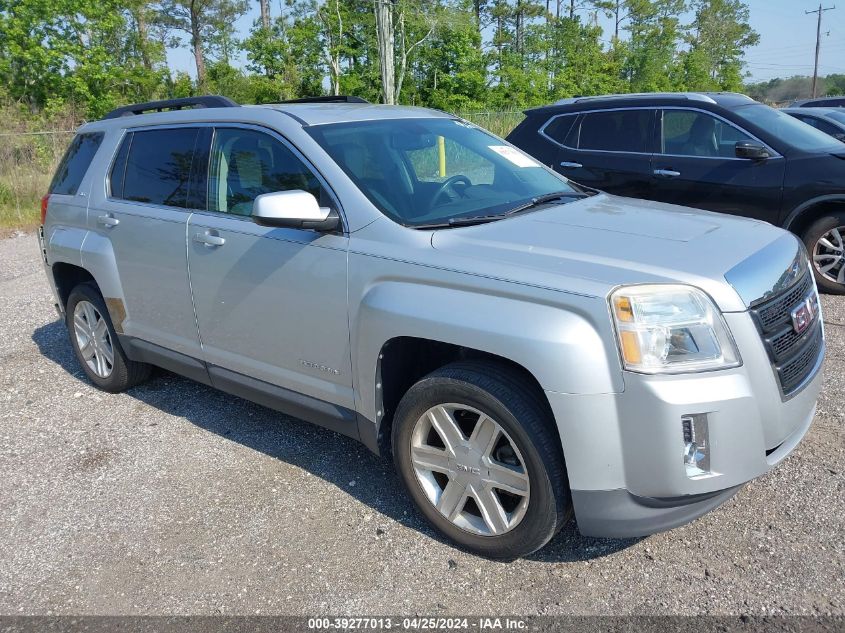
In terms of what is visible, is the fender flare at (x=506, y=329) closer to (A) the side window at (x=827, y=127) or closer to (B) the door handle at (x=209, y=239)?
(B) the door handle at (x=209, y=239)

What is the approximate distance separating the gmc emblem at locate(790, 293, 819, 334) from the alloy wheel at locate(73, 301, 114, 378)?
4.16 meters

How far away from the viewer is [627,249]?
2.72 metres

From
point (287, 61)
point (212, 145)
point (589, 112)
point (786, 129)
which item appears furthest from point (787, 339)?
point (287, 61)

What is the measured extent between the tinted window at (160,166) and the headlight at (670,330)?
8.91 ft

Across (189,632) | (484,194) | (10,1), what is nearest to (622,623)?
A: (189,632)

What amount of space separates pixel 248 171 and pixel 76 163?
1.95 m

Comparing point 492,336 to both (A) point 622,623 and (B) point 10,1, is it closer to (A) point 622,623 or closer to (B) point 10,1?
(A) point 622,623

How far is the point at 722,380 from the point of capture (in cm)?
241

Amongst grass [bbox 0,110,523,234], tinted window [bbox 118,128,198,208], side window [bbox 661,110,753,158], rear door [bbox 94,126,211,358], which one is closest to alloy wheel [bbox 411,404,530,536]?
rear door [bbox 94,126,211,358]

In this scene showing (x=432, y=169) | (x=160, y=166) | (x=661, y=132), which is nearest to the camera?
(x=432, y=169)

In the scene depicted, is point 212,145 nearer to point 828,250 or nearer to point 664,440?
point 664,440

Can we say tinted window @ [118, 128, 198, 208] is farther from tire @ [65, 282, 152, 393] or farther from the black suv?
the black suv

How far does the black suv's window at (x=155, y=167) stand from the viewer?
4.09 meters

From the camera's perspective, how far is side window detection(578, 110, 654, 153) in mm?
7215
